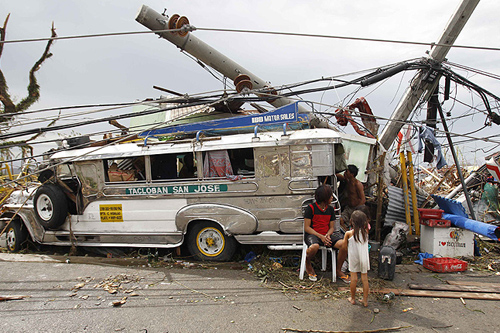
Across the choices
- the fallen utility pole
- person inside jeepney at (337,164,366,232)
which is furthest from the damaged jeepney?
the fallen utility pole

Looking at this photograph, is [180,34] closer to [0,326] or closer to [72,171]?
[72,171]

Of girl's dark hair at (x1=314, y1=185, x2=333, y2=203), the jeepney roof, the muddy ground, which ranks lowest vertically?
the muddy ground

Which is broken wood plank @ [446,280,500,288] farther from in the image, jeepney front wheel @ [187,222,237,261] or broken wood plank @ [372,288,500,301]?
jeepney front wheel @ [187,222,237,261]

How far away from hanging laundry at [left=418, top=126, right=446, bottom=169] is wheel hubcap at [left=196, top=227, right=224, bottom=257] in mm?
4923

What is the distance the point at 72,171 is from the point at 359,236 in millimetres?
5802

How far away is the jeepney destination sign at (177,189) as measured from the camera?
5.91 metres

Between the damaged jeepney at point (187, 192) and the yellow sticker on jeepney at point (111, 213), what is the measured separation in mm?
20

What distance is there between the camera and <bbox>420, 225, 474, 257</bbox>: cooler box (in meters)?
6.12

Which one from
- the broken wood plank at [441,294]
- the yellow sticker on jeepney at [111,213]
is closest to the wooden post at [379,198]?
the broken wood plank at [441,294]

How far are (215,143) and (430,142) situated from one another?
16.0ft

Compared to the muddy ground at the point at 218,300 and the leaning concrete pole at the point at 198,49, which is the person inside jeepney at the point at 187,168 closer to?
the muddy ground at the point at 218,300

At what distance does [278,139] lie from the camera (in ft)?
18.3

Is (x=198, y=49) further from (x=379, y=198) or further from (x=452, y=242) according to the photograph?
(x=452, y=242)

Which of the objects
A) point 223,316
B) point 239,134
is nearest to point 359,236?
point 223,316
